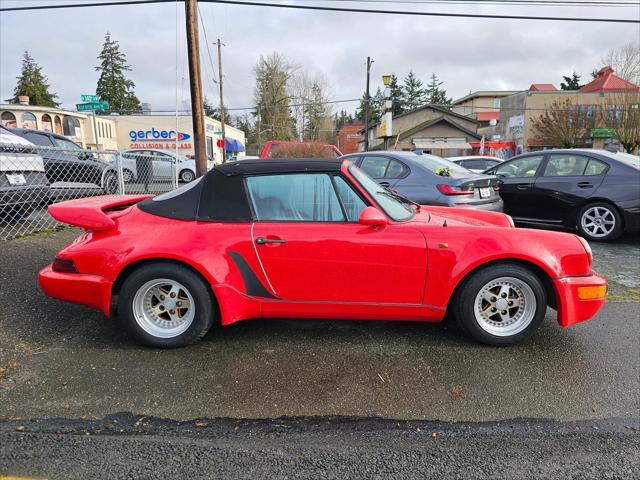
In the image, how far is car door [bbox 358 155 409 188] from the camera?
638 cm

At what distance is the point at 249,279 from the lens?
3090mm

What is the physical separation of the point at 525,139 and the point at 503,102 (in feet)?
22.0

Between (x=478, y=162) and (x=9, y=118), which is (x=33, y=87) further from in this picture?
(x=478, y=162)

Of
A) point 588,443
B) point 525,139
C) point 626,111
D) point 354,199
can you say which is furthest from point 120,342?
→ point 525,139

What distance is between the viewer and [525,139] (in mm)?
37469

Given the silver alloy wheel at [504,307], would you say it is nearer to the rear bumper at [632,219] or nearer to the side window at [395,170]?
the side window at [395,170]

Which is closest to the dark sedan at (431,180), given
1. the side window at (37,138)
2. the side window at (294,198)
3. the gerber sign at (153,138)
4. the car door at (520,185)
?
the car door at (520,185)

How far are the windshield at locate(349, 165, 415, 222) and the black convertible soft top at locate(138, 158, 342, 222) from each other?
8.8 inches

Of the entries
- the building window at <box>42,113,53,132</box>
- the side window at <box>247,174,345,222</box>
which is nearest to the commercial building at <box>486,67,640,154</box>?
the side window at <box>247,174,345,222</box>

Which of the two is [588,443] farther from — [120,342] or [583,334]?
[120,342]

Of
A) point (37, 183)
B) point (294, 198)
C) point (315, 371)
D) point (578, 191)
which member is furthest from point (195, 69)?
point (315, 371)

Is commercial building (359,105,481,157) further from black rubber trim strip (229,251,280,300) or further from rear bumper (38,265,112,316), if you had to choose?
rear bumper (38,265,112,316)

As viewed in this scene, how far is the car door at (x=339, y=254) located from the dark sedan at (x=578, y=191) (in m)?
4.89

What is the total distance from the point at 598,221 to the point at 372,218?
17.4 ft
